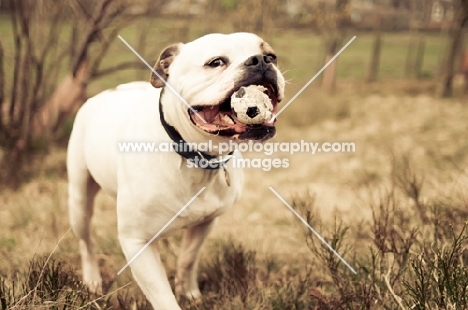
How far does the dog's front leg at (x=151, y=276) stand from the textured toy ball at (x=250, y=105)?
85 cm

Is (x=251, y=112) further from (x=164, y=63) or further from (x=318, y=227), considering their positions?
(x=318, y=227)

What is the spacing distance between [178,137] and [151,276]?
690 millimetres

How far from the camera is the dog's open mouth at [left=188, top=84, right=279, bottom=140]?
90.3 inches

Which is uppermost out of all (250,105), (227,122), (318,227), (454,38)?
(250,105)

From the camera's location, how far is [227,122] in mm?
2342

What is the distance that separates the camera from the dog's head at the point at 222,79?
2.28 metres

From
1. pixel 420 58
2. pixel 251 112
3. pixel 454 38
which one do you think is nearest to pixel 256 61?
pixel 251 112

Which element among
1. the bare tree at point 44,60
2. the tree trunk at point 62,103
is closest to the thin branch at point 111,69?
the bare tree at point 44,60

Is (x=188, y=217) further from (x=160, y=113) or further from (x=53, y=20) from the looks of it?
(x=53, y=20)

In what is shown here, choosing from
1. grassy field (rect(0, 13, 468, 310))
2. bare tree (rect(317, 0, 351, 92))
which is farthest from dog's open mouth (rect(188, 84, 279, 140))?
bare tree (rect(317, 0, 351, 92))

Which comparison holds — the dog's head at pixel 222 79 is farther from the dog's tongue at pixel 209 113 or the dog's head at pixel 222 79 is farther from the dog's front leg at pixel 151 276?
the dog's front leg at pixel 151 276

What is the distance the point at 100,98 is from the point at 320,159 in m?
3.88

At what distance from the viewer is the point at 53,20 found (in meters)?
5.86

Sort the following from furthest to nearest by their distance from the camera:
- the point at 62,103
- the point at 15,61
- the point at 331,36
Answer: the point at 331,36
the point at 62,103
the point at 15,61
